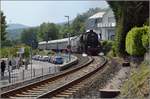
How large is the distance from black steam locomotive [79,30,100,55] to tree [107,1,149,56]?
1137 centimetres

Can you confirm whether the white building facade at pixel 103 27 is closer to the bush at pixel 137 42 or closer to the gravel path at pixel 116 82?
the bush at pixel 137 42

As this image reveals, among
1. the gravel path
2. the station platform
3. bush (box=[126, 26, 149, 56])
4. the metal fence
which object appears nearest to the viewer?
the gravel path

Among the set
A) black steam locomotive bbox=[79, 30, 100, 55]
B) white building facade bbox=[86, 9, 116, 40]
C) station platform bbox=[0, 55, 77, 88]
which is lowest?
station platform bbox=[0, 55, 77, 88]

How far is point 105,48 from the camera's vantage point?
254 ft

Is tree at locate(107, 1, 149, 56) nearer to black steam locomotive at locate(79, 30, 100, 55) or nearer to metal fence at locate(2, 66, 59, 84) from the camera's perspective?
metal fence at locate(2, 66, 59, 84)

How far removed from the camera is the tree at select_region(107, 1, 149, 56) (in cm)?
4606

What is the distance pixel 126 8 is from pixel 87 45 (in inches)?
665

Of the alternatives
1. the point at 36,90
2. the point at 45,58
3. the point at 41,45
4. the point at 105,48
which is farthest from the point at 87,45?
the point at 41,45

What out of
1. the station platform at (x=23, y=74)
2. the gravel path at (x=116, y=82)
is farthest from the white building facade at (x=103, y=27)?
the gravel path at (x=116, y=82)

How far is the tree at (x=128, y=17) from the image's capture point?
151ft

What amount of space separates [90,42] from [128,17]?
1525cm

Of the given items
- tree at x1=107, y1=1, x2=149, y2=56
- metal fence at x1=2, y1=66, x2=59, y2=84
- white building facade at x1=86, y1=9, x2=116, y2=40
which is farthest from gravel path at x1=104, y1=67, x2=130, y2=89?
white building facade at x1=86, y1=9, x2=116, y2=40

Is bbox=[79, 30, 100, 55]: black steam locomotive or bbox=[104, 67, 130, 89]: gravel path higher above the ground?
bbox=[79, 30, 100, 55]: black steam locomotive

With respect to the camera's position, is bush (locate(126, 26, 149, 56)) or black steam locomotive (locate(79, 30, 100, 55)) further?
black steam locomotive (locate(79, 30, 100, 55))
